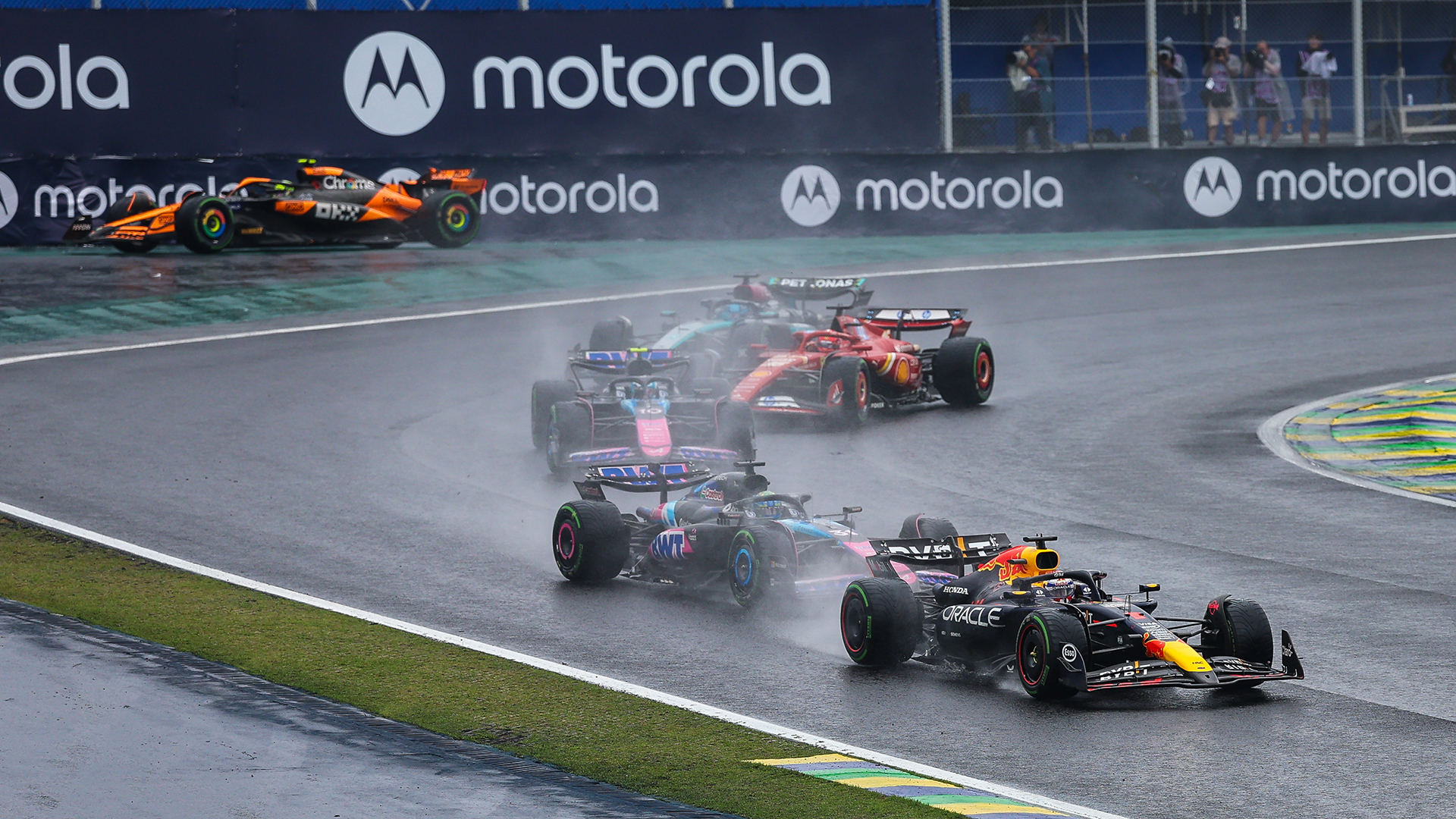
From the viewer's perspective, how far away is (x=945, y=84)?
3150 cm

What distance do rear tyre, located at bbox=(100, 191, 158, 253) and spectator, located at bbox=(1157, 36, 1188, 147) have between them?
17.6m

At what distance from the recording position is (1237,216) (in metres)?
32.9

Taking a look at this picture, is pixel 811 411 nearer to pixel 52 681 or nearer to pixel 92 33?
pixel 52 681

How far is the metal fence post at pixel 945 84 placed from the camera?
31406 millimetres

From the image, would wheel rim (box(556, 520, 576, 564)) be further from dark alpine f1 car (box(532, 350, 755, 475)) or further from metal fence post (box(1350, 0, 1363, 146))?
metal fence post (box(1350, 0, 1363, 146))

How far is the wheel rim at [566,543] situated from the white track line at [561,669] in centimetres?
149

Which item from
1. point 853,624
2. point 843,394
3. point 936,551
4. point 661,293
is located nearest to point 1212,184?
point 661,293

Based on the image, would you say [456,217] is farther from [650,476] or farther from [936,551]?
[936,551]

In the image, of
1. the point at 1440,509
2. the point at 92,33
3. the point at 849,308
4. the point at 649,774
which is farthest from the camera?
the point at 92,33

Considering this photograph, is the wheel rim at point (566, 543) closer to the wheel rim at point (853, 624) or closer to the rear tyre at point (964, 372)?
the wheel rim at point (853, 624)

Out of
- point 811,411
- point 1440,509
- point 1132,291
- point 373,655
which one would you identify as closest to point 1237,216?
point 1132,291

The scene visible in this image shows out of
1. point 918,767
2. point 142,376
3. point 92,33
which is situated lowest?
point 918,767

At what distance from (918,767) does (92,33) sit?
83.7ft

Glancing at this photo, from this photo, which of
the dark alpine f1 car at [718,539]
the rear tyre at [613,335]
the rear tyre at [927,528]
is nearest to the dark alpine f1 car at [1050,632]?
the dark alpine f1 car at [718,539]
